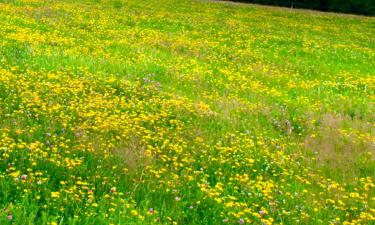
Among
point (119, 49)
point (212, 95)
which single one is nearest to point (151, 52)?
point (119, 49)

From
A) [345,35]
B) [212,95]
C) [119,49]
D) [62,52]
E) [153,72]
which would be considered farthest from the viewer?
[345,35]

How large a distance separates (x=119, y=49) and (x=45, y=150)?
9.24m

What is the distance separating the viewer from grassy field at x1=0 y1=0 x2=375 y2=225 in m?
5.80

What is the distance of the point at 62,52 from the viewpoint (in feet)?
44.7

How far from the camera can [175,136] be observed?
26.8 feet

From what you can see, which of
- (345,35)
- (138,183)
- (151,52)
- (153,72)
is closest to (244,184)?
(138,183)

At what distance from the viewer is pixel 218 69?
14.6 metres

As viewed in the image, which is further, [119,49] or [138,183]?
A: [119,49]

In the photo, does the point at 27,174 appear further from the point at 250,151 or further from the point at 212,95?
the point at 212,95

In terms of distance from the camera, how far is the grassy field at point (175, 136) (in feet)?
19.0

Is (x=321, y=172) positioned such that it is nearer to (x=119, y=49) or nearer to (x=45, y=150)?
(x=45, y=150)

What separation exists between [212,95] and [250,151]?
3511mm

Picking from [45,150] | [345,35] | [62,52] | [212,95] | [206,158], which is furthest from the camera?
[345,35]

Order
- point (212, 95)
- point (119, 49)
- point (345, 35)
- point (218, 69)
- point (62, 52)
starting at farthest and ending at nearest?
point (345, 35), point (119, 49), point (218, 69), point (62, 52), point (212, 95)
